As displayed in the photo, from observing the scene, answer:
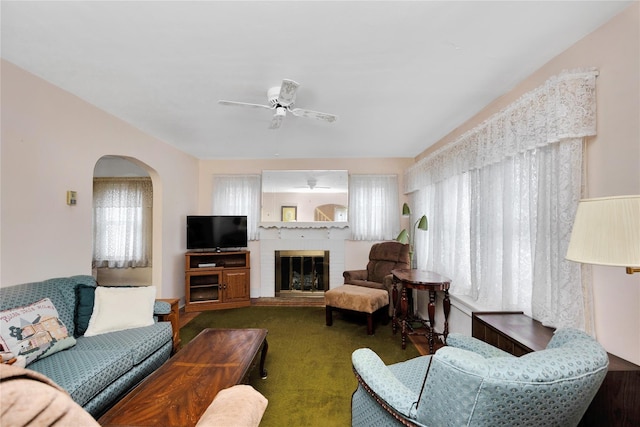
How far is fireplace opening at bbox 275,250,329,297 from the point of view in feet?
15.7

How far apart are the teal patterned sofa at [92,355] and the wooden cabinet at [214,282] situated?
1807 millimetres

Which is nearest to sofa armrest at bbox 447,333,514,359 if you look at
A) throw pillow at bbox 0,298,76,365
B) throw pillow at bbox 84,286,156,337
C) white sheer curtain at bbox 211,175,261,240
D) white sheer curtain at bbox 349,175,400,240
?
throw pillow at bbox 84,286,156,337

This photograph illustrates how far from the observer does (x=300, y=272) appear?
4.82 metres

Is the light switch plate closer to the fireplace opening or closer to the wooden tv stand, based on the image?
the fireplace opening

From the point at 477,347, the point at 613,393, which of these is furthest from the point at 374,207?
the point at 613,393

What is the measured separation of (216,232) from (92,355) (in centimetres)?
269

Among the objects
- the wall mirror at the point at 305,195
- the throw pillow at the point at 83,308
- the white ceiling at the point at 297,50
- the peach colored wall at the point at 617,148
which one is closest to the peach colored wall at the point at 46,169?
the white ceiling at the point at 297,50

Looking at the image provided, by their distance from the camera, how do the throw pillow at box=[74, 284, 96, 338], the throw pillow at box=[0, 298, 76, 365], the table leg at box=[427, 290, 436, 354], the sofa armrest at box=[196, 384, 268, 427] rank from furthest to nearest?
the table leg at box=[427, 290, 436, 354], the throw pillow at box=[74, 284, 96, 338], the throw pillow at box=[0, 298, 76, 365], the sofa armrest at box=[196, 384, 268, 427]

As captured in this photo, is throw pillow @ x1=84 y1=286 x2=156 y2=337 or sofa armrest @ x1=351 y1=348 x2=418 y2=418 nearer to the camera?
sofa armrest @ x1=351 y1=348 x2=418 y2=418

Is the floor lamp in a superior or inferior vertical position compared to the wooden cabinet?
superior

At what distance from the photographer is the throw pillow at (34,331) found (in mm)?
1624

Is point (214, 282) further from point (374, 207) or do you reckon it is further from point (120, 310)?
point (374, 207)

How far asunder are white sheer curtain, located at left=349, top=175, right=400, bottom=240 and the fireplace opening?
831 millimetres

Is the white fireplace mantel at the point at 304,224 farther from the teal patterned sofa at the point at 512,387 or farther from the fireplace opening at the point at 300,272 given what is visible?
the teal patterned sofa at the point at 512,387
